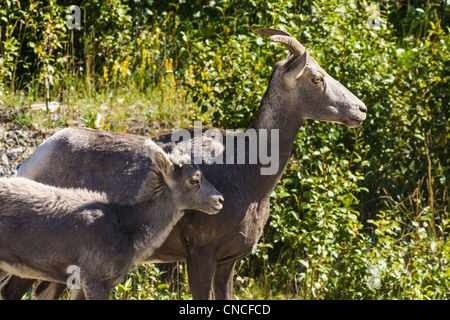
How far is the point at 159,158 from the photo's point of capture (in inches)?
196

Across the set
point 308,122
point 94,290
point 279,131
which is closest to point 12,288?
point 94,290

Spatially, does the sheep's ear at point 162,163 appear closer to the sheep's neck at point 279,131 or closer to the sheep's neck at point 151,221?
the sheep's neck at point 151,221

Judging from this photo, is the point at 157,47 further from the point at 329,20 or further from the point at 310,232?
the point at 310,232

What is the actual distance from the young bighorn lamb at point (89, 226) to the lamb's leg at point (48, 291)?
981mm

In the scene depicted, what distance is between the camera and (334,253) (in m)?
7.23

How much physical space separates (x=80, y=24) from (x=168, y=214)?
5.82 metres

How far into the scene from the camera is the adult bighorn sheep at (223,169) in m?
5.29

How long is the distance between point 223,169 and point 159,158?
0.65 meters

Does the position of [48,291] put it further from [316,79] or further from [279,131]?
[316,79]

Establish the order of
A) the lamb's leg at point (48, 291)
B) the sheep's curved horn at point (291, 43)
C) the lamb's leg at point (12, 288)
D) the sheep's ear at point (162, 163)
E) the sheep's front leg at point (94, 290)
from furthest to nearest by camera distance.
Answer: the lamb's leg at point (48, 291)
the lamb's leg at point (12, 288)
the sheep's curved horn at point (291, 43)
the sheep's ear at point (162, 163)
the sheep's front leg at point (94, 290)

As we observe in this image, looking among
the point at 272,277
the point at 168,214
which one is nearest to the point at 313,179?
the point at 272,277

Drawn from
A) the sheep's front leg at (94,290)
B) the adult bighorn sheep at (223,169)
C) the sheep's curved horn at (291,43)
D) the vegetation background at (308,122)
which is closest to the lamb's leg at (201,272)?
the adult bighorn sheep at (223,169)

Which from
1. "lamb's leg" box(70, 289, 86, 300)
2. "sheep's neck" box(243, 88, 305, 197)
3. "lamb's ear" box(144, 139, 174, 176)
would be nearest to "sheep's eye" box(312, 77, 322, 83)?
"sheep's neck" box(243, 88, 305, 197)

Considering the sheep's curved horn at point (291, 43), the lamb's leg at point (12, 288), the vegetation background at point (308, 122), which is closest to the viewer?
the sheep's curved horn at point (291, 43)
